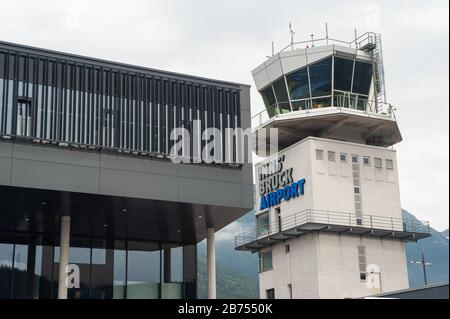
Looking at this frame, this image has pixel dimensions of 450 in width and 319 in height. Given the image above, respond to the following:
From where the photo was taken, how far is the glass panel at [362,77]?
7219 cm

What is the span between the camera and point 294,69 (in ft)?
238

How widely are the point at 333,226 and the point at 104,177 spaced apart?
3630 centimetres

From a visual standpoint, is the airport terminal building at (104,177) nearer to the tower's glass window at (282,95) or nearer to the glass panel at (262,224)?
the tower's glass window at (282,95)

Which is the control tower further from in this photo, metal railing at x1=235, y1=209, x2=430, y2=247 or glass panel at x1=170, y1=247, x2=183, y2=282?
glass panel at x1=170, y1=247, x2=183, y2=282

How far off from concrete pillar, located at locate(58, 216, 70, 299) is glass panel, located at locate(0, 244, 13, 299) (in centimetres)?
386

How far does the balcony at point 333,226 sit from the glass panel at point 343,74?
40.3ft

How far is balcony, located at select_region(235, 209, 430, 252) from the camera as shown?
67.9m

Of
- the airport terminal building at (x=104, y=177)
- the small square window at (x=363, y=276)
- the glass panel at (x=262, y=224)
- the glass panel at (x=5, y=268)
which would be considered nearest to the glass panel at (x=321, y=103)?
the glass panel at (x=262, y=224)

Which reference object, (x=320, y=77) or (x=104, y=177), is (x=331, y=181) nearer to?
(x=320, y=77)

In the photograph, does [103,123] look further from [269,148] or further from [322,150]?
[269,148]

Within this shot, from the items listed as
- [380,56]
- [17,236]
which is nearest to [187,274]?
[17,236]

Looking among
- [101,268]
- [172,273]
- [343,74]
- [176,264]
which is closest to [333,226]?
[343,74]

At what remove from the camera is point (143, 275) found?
42656mm
